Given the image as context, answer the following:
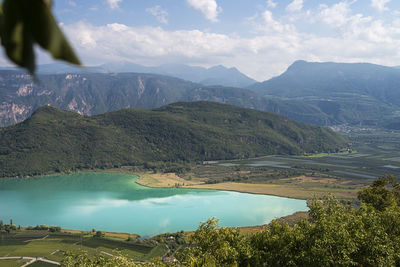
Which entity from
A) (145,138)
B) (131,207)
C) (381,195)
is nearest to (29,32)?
(381,195)

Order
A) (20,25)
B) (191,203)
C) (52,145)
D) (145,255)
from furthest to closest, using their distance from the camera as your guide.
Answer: (52,145)
(191,203)
(145,255)
(20,25)

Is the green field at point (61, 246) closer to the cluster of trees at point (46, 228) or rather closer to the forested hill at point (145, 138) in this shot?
the cluster of trees at point (46, 228)

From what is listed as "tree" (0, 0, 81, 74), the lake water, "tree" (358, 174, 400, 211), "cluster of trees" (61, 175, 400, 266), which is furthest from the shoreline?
"tree" (0, 0, 81, 74)

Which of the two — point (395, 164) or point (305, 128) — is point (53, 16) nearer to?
point (395, 164)

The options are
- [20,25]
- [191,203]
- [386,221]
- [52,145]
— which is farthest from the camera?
[52,145]

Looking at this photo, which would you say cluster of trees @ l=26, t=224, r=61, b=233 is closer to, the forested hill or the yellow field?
the yellow field

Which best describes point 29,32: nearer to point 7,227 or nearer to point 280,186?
point 7,227

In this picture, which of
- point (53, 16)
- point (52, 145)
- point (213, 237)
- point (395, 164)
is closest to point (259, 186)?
point (395, 164)
